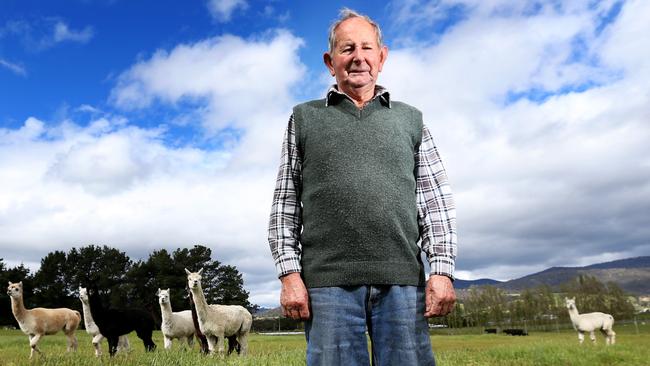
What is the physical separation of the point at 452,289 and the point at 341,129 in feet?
4.10

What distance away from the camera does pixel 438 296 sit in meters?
3.12

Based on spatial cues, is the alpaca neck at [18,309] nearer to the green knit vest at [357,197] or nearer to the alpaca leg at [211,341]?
the alpaca leg at [211,341]

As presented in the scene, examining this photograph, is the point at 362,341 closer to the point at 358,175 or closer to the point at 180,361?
the point at 358,175

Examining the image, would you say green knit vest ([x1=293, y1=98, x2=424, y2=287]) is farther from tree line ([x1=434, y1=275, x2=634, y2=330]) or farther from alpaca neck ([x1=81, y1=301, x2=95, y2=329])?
tree line ([x1=434, y1=275, x2=634, y2=330])

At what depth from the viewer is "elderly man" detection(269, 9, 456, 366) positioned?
303 centimetres

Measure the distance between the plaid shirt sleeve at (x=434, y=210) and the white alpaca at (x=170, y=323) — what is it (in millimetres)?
13345

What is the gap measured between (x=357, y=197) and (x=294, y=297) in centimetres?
72

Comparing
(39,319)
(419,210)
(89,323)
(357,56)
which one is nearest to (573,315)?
(89,323)

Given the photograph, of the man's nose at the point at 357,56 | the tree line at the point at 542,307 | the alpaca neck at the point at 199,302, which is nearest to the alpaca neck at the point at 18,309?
the alpaca neck at the point at 199,302

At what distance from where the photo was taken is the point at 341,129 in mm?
3338

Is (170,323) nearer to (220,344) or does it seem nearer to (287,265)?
(220,344)

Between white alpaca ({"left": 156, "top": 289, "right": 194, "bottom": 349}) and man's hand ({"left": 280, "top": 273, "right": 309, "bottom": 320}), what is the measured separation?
13153 mm

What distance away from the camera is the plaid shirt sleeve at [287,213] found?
321 cm

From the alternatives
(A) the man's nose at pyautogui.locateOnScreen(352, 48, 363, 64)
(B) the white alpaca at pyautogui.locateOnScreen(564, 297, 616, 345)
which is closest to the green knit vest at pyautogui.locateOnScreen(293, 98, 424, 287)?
(A) the man's nose at pyautogui.locateOnScreen(352, 48, 363, 64)
